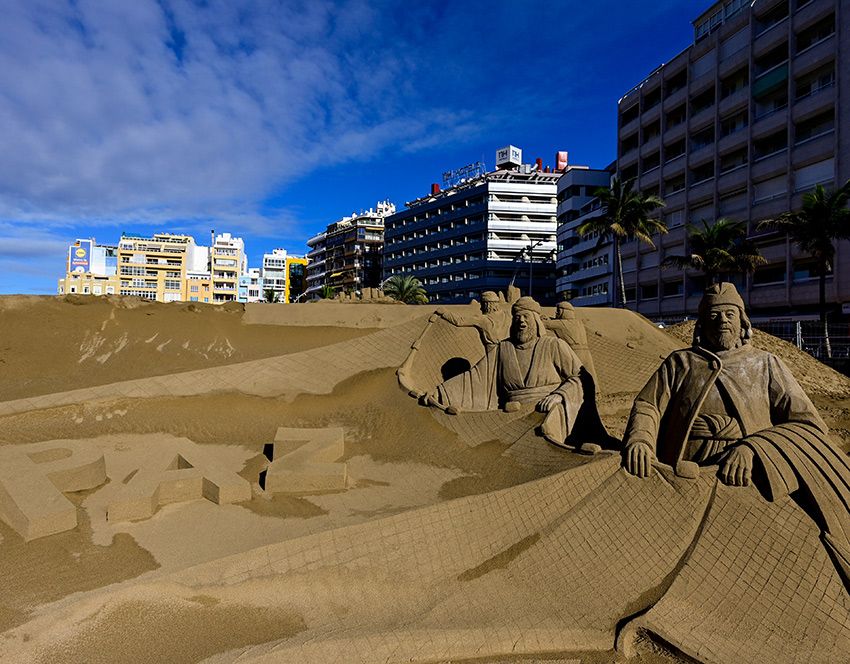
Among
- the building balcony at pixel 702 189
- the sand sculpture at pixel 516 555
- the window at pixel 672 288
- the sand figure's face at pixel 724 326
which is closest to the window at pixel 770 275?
the window at pixel 672 288

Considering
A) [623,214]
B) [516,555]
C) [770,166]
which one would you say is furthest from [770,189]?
[516,555]

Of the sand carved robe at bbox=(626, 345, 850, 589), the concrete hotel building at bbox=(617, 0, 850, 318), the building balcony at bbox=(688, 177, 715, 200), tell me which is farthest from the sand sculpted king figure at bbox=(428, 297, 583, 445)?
the building balcony at bbox=(688, 177, 715, 200)

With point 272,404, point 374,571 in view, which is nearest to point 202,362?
point 272,404

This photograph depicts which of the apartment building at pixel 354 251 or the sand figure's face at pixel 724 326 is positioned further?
the apartment building at pixel 354 251

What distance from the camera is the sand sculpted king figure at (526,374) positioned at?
7.30 m

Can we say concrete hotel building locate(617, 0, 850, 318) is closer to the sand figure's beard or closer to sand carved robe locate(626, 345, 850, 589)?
the sand figure's beard

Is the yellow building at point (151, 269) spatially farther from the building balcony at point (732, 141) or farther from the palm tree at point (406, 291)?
the building balcony at point (732, 141)

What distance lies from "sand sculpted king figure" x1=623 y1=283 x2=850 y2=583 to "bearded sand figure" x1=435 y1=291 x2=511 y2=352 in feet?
19.8

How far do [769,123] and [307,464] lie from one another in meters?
35.1

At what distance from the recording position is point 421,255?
6756cm

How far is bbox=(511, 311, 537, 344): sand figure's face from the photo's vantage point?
25.3 feet

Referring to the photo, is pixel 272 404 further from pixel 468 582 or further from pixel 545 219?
pixel 545 219

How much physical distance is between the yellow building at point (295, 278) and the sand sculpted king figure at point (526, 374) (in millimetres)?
96001

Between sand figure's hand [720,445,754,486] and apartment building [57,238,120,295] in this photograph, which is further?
apartment building [57,238,120,295]
